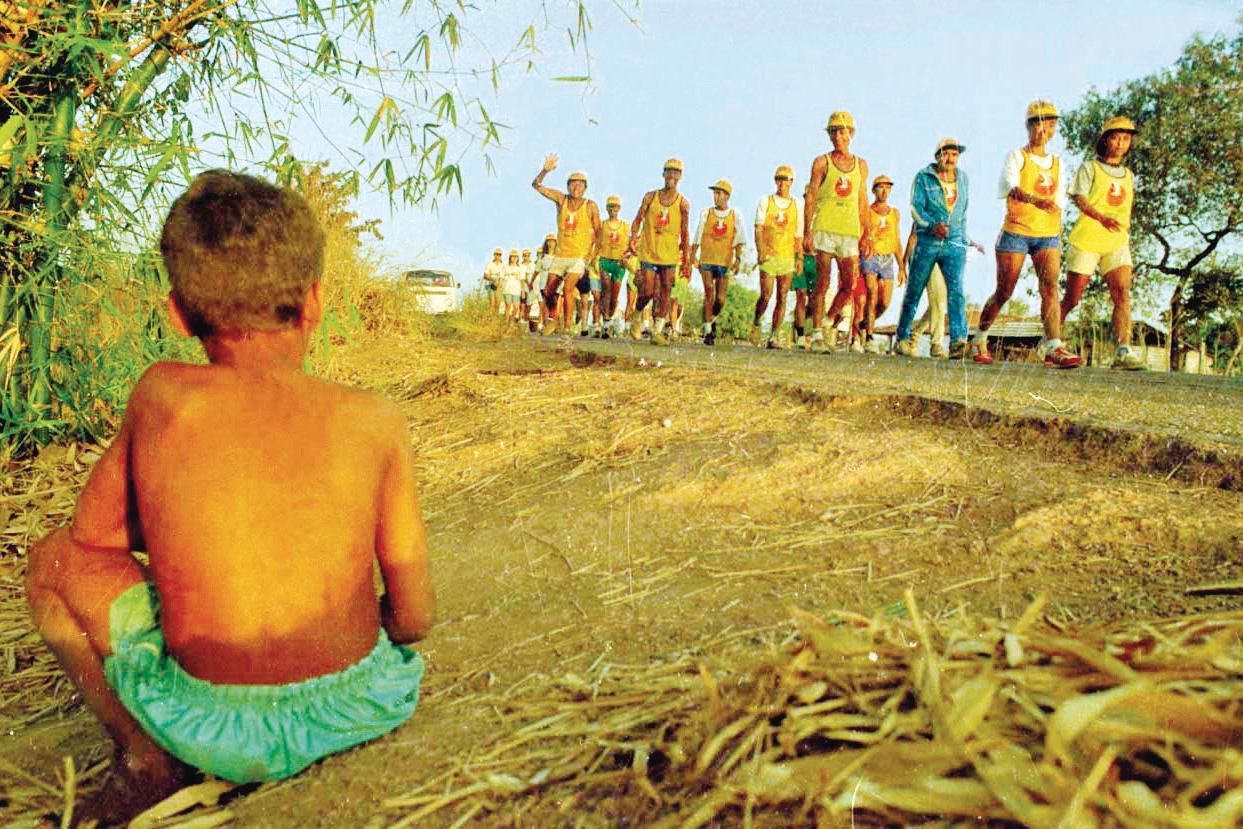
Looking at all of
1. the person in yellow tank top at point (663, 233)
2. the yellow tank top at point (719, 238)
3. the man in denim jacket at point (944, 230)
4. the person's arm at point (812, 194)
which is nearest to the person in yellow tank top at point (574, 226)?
the person in yellow tank top at point (663, 233)

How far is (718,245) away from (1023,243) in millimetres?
4626

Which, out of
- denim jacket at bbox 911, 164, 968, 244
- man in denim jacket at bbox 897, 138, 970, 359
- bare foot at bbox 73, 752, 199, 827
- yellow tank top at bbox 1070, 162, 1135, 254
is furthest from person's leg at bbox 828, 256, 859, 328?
bare foot at bbox 73, 752, 199, 827

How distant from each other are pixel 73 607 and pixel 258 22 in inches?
90.0

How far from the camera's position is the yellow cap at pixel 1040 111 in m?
7.34

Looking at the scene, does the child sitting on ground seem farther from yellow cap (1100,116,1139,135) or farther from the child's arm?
yellow cap (1100,116,1139,135)

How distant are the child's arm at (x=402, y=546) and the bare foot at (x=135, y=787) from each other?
0.43 m

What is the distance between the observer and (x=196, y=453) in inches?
58.2

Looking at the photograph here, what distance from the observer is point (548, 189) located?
12.2 meters

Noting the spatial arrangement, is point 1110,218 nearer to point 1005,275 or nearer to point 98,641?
point 1005,275

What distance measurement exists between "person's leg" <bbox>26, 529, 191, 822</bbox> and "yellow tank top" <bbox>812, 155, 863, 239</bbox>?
8672mm

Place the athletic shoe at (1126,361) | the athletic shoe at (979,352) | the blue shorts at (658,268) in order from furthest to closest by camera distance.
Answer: the blue shorts at (658,268) < the athletic shoe at (979,352) < the athletic shoe at (1126,361)

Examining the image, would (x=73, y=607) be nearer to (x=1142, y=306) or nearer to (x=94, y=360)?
(x=94, y=360)

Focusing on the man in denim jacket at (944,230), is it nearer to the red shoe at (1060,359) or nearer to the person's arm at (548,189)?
the red shoe at (1060,359)

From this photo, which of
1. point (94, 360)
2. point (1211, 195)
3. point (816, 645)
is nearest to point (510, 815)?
point (816, 645)
